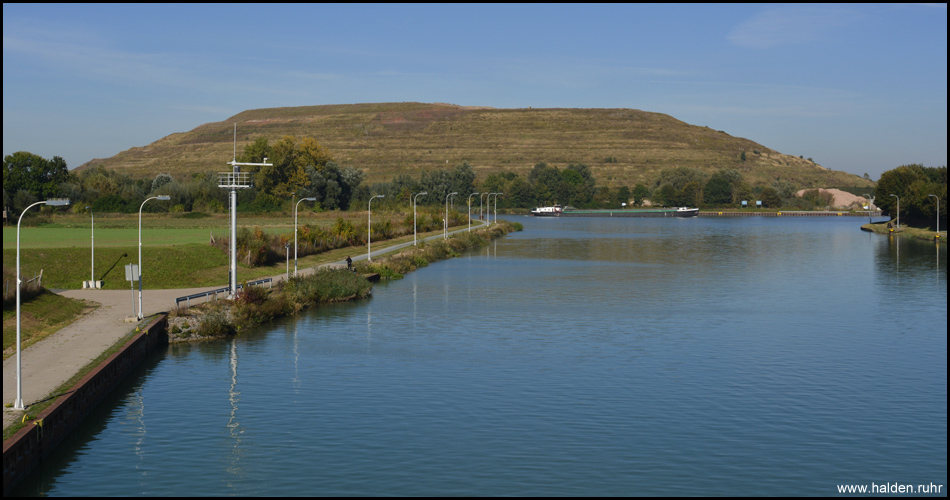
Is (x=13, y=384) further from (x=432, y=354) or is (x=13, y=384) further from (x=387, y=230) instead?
(x=387, y=230)

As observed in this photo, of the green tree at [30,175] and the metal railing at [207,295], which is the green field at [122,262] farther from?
the green tree at [30,175]

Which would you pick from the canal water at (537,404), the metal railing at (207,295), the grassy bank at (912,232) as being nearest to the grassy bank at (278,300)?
the metal railing at (207,295)

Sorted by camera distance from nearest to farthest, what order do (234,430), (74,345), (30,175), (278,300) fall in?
(234,430) < (74,345) < (278,300) < (30,175)

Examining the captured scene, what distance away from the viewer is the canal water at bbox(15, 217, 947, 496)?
65.4 feet

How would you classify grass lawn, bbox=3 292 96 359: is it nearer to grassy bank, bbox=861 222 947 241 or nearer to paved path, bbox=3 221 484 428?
paved path, bbox=3 221 484 428

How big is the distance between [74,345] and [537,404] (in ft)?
52.2

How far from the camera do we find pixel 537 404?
26.2 m

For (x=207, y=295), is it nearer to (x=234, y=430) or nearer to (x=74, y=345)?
(x=74, y=345)

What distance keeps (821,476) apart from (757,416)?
496cm

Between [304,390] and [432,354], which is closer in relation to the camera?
[304,390]

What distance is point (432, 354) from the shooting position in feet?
113

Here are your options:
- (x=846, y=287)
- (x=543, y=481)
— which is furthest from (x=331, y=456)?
(x=846, y=287)

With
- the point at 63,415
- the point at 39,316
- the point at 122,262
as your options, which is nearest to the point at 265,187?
the point at 122,262

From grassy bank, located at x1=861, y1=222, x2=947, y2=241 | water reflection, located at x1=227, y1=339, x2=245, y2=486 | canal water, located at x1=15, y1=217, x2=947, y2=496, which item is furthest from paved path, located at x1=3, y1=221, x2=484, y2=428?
grassy bank, located at x1=861, y1=222, x2=947, y2=241
